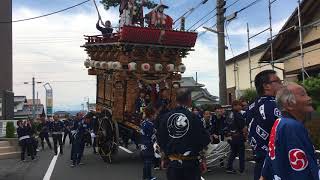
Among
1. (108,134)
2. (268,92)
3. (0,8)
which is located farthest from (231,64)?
(268,92)

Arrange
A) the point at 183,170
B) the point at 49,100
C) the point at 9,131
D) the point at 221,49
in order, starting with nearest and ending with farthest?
the point at 183,170, the point at 221,49, the point at 9,131, the point at 49,100

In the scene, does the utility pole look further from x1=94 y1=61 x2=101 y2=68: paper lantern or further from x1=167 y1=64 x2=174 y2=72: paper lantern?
x1=94 y1=61 x2=101 y2=68: paper lantern

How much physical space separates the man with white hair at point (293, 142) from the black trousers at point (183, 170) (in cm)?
269

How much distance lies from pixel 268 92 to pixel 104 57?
40.9 ft

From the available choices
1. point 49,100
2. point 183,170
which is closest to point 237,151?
point 183,170

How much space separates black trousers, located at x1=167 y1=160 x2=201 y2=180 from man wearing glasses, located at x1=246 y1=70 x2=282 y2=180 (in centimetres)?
76

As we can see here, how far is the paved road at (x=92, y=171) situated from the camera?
13.5 metres

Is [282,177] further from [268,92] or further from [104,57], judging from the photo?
[104,57]

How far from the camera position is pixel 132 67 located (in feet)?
55.7

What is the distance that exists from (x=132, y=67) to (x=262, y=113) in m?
10.9

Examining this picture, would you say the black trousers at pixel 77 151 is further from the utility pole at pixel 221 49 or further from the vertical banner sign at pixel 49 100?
the vertical banner sign at pixel 49 100

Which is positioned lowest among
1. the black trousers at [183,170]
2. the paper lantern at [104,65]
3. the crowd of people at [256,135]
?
the black trousers at [183,170]

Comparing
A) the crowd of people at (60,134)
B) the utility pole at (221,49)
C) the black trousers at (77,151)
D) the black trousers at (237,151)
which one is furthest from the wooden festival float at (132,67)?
the black trousers at (237,151)

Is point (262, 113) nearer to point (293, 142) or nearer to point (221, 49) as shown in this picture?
point (293, 142)
